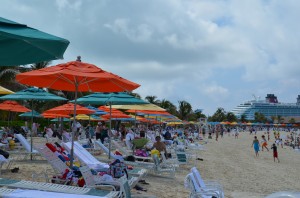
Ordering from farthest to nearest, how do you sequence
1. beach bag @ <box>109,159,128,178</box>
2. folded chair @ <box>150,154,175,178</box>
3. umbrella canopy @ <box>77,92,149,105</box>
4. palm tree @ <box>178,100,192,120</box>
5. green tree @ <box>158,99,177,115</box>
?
palm tree @ <box>178,100,192,120</box> → green tree @ <box>158,99,177,115</box> → umbrella canopy @ <box>77,92,149,105</box> → folded chair @ <box>150,154,175,178</box> → beach bag @ <box>109,159,128,178</box>

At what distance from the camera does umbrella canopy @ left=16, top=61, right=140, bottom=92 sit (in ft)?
20.0

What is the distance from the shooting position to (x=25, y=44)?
131 inches

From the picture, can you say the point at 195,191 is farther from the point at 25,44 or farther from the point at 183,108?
the point at 183,108

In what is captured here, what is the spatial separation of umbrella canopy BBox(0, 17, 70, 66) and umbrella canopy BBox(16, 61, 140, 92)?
7.74ft

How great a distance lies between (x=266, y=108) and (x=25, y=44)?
193 m

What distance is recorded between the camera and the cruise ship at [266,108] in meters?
186

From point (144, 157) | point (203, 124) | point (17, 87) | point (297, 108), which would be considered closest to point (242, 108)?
point (297, 108)

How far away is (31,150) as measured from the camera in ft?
34.8

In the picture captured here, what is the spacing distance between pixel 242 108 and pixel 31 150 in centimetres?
18527

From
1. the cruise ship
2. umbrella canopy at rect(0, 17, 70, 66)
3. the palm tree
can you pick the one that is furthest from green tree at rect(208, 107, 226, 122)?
umbrella canopy at rect(0, 17, 70, 66)

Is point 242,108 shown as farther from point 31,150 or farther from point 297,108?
point 31,150

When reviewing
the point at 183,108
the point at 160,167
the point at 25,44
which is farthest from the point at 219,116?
the point at 25,44

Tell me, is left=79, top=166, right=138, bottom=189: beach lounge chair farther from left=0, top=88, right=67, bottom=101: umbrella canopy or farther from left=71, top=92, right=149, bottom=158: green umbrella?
left=0, top=88, right=67, bottom=101: umbrella canopy

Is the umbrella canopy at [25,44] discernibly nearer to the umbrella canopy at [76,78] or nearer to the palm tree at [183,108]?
the umbrella canopy at [76,78]
